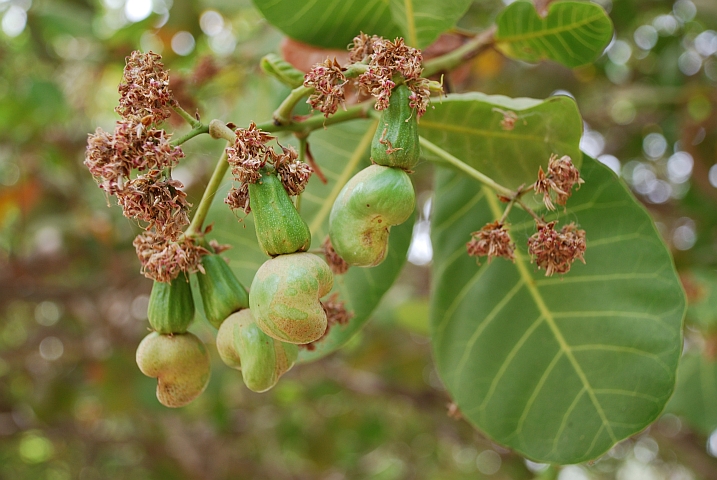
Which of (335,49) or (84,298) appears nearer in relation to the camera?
(335,49)

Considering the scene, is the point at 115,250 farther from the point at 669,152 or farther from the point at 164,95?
the point at 669,152

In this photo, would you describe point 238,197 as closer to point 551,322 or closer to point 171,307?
point 171,307

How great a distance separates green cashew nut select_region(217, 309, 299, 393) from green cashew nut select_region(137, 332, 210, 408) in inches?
2.2

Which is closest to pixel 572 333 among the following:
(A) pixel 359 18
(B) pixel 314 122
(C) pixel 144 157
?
(B) pixel 314 122

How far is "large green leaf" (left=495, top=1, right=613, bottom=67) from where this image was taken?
1277 mm

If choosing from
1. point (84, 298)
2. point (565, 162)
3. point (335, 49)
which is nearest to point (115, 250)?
point (84, 298)

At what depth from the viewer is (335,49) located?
4.71 ft

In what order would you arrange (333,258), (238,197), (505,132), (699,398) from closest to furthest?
(238,197) → (333,258) → (505,132) → (699,398)

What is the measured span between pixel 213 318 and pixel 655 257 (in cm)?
86

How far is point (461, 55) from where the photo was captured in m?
1.43

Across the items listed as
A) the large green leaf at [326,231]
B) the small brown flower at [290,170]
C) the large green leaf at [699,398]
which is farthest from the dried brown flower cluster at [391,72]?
the large green leaf at [699,398]

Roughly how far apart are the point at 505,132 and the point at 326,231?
1.53ft

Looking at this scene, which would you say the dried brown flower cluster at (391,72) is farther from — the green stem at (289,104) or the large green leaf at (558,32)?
the large green leaf at (558,32)

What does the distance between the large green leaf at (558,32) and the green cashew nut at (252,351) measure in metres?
0.90
